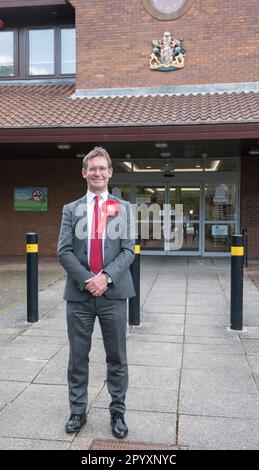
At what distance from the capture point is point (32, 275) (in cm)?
619

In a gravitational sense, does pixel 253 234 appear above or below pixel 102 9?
below

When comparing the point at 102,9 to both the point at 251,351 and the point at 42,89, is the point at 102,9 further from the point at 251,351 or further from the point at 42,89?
the point at 251,351

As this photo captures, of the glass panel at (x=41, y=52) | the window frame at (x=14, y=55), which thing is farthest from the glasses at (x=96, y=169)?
the window frame at (x=14, y=55)

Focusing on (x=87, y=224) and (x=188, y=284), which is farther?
(x=188, y=284)

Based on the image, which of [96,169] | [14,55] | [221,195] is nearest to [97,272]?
[96,169]

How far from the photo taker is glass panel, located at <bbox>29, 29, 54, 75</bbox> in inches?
593

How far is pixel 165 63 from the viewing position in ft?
42.7

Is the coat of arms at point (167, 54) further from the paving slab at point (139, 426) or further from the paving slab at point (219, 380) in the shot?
the paving slab at point (139, 426)

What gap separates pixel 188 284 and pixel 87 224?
6.42 meters

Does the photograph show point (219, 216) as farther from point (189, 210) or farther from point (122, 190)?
point (122, 190)

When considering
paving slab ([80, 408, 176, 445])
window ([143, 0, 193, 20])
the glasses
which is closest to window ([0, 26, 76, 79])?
window ([143, 0, 193, 20])

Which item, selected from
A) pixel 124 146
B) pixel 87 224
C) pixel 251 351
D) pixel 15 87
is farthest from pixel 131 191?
pixel 87 224

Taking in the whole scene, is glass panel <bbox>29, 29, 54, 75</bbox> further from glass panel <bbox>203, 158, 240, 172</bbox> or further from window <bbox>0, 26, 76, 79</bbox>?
glass panel <bbox>203, 158, 240, 172</bbox>
